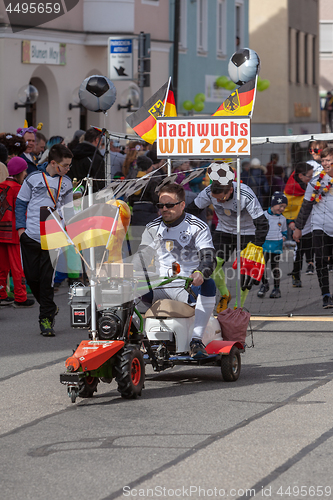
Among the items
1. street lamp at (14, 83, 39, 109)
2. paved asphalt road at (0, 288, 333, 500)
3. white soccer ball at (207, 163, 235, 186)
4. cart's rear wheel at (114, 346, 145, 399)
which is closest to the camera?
paved asphalt road at (0, 288, 333, 500)

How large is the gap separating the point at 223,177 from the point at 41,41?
16.0 metres

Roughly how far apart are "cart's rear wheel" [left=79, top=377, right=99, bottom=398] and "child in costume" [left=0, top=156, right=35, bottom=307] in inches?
192

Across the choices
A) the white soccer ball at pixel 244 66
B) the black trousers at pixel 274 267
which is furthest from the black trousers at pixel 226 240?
the black trousers at pixel 274 267

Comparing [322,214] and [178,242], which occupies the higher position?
[322,214]

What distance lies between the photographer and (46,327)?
1011cm

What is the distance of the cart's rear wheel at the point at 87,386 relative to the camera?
7.00 m

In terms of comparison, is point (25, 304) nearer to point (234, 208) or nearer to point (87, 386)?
point (234, 208)

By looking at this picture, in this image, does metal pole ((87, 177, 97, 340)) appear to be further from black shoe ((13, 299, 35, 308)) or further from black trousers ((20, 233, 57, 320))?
black shoe ((13, 299, 35, 308))

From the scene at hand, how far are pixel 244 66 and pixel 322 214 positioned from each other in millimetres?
2258

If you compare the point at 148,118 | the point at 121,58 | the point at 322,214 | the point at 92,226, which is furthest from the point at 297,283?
the point at 92,226

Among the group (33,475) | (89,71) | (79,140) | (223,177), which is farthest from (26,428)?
(89,71)

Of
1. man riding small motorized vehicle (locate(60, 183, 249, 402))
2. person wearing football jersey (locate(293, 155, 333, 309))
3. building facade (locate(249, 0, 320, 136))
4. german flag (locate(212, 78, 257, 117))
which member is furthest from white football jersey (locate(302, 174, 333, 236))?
building facade (locate(249, 0, 320, 136))

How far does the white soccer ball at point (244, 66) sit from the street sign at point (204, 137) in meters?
1.45

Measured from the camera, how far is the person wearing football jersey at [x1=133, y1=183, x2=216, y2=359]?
299 inches
